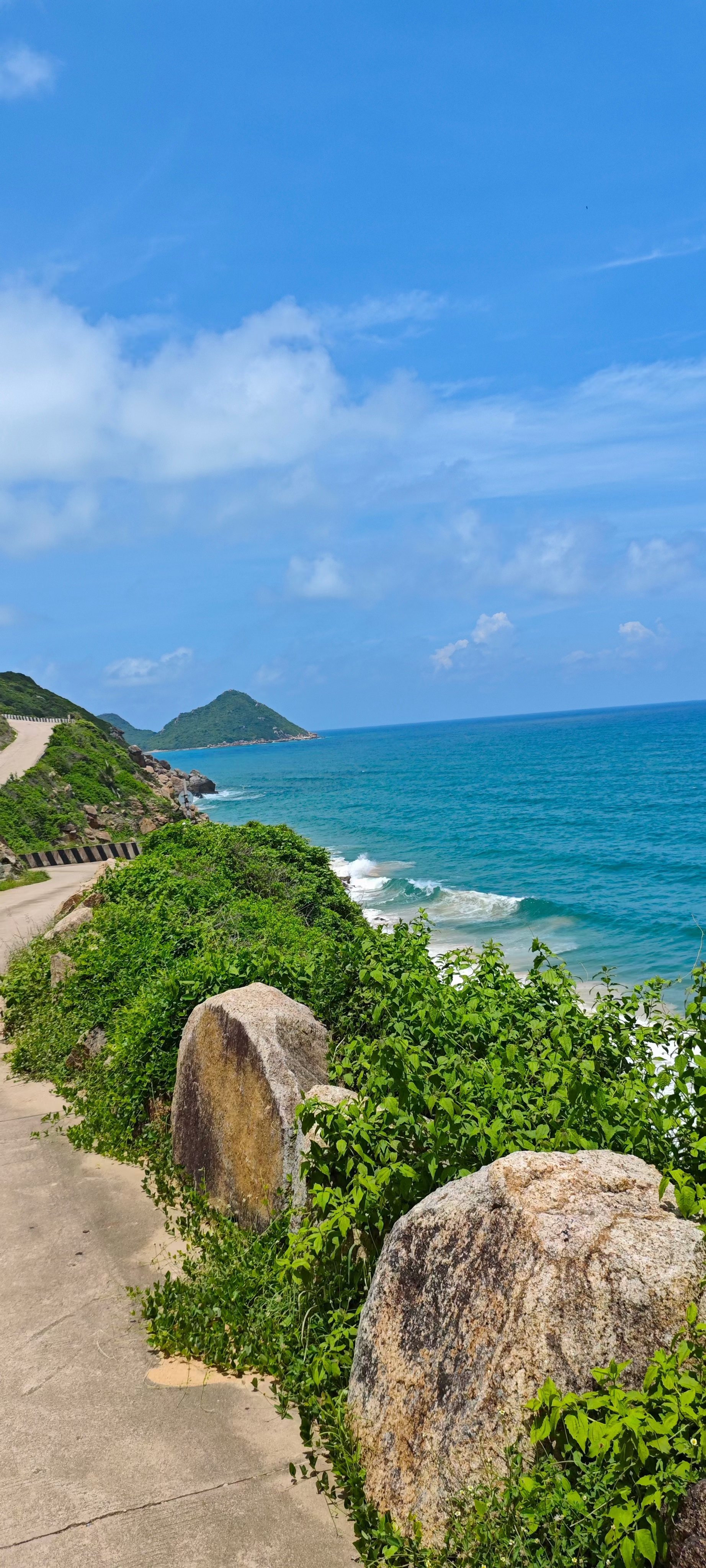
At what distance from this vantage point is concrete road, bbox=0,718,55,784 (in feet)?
151

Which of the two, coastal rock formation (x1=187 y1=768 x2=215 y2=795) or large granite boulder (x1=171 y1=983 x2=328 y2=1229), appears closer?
large granite boulder (x1=171 y1=983 x2=328 y2=1229)

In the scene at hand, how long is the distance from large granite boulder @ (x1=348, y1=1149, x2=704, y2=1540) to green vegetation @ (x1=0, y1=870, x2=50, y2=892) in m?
23.6

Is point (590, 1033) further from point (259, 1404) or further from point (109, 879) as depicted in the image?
point (109, 879)

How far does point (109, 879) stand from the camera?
15141 mm

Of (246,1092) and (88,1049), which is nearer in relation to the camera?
(246,1092)

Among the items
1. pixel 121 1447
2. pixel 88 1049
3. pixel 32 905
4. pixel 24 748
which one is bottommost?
pixel 121 1447

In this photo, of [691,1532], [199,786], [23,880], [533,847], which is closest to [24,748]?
[23,880]

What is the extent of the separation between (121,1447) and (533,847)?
40.9 metres

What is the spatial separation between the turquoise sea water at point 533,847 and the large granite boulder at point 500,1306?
12527 mm

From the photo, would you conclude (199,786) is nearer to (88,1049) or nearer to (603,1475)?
(88,1049)

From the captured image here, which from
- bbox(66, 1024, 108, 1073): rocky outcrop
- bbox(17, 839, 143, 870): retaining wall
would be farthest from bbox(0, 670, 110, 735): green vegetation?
bbox(66, 1024, 108, 1073): rocky outcrop

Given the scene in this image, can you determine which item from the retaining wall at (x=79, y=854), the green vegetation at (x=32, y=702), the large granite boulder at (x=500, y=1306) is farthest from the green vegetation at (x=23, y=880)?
the green vegetation at (x=32, y=702)

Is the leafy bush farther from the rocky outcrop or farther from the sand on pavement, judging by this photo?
the sand on pavement

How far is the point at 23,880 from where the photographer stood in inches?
1088
